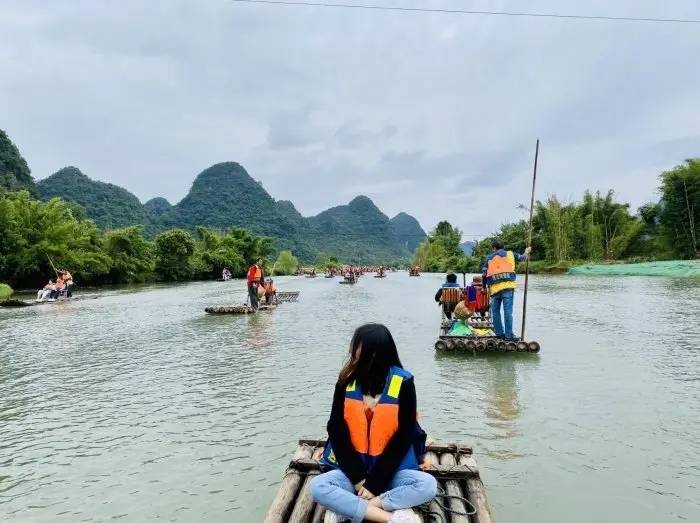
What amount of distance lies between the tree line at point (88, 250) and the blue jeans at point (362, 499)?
36.4 m

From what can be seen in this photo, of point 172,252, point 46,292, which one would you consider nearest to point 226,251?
point 172,252

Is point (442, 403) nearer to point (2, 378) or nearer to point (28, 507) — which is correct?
point (28, 507)

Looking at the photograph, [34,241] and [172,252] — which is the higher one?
[34,241]

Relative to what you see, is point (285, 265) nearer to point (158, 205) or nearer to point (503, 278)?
point (503, 278)

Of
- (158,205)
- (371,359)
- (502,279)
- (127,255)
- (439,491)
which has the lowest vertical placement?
(439,491)

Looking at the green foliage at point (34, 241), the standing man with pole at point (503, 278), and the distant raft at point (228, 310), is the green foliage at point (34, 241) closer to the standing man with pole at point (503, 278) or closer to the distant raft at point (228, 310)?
the distant raft at point (228, 310)

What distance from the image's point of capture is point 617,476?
467cm

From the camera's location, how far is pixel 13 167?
64875 mm

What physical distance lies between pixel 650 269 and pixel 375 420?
4540cm

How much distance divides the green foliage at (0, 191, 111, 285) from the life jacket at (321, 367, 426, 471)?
37.0m

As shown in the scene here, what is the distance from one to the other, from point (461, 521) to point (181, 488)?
2.64m

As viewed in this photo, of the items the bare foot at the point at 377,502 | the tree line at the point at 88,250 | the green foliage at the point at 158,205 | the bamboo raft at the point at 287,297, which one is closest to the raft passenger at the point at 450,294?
the bare foot at the point at 377,502

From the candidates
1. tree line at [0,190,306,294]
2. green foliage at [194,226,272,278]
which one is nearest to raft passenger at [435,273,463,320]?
tree line at [0,190,306,294]

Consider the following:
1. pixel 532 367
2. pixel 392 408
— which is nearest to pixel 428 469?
pixel 392 408
